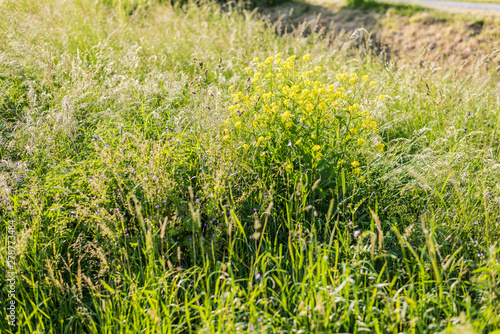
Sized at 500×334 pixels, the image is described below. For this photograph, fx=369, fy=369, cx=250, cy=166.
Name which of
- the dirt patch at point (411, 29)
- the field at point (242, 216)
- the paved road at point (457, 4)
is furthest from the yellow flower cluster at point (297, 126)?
the paved road at point (457, 4)

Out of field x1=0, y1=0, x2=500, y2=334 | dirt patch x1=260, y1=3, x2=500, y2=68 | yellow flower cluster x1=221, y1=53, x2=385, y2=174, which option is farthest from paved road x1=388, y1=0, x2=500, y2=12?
yellow flower cluster x1=221, y1=53, x2=385, y2=174

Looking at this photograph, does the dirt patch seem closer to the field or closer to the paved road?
the paved road

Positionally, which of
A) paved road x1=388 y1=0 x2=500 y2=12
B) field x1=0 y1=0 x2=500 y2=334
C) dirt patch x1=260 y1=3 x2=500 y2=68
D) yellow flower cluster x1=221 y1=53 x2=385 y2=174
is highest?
paved road x1=388 y1=0 x2=500 y2=12

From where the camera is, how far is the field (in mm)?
1822

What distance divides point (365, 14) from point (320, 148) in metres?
8.05

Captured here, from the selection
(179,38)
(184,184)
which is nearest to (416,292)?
(184,184)

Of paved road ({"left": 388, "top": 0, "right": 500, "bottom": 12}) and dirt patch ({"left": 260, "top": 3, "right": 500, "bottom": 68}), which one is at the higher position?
paved road ({"left": 388, "top": 0, "right": 500, "bottom": 12})

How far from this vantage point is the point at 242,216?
8.16ft

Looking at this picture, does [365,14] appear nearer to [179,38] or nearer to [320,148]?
[179,38]

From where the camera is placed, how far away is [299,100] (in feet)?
8.33

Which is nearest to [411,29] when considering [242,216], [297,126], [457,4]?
[457,4]

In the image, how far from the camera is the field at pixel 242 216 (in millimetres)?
1822

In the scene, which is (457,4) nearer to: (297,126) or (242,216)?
(297,126)

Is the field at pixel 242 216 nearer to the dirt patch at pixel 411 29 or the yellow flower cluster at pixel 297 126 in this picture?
the yellow flower cluster at pixel 297 126
